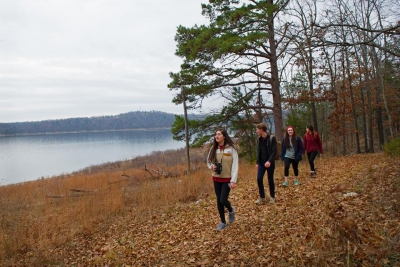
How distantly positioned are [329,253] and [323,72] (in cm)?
1991

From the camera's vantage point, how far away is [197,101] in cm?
1443

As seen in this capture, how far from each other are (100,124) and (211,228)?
571ft

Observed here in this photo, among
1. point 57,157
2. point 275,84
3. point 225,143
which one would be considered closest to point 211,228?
point 225,143

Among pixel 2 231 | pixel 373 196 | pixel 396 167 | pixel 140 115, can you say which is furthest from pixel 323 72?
pixel 140 115

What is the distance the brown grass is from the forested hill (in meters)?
143

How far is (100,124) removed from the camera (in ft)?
557

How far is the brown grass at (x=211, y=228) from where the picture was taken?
143 inches

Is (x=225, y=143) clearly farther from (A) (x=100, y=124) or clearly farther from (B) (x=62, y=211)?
(A) (x=100, y=124)

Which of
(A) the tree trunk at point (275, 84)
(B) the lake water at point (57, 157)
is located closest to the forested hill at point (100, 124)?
(B) the lake water at point (57, 157)

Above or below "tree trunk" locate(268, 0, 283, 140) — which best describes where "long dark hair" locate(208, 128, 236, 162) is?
below

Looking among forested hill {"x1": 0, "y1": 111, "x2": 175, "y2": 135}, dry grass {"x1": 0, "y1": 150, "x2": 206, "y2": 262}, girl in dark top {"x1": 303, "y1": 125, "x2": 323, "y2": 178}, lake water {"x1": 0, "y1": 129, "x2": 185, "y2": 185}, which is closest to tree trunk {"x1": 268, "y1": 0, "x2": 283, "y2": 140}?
girl in dark top {"x1": 303, "y1": 125, "x2": 323, "y2": 178}

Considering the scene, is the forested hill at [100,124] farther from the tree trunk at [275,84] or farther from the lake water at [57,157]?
the tree trunk at [275,84]

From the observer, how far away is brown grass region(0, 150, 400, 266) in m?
3.62

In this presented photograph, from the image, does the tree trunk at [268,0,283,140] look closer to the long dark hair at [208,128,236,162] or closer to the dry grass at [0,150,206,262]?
the dry grass at [0,150,206,262]
